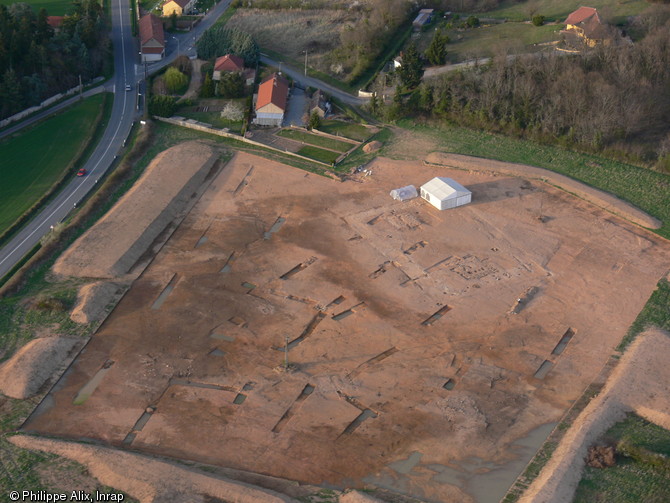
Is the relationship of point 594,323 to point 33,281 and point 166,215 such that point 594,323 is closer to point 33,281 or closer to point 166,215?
point 166,215

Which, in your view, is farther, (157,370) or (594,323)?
(594,323)

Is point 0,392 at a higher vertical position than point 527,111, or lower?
lower

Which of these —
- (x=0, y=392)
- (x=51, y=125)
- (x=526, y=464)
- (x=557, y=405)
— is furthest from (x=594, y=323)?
(x=51, y=125)

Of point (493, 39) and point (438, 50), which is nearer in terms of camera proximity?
point (438, 50)

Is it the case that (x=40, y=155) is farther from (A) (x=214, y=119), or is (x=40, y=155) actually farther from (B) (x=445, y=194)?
(B) (x=445, y=194)

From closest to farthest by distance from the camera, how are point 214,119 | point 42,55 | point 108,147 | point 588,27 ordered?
point 108,147, point 214,119, point 42,55, point 588,27

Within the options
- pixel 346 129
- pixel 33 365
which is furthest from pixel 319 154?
pixel 33 365
